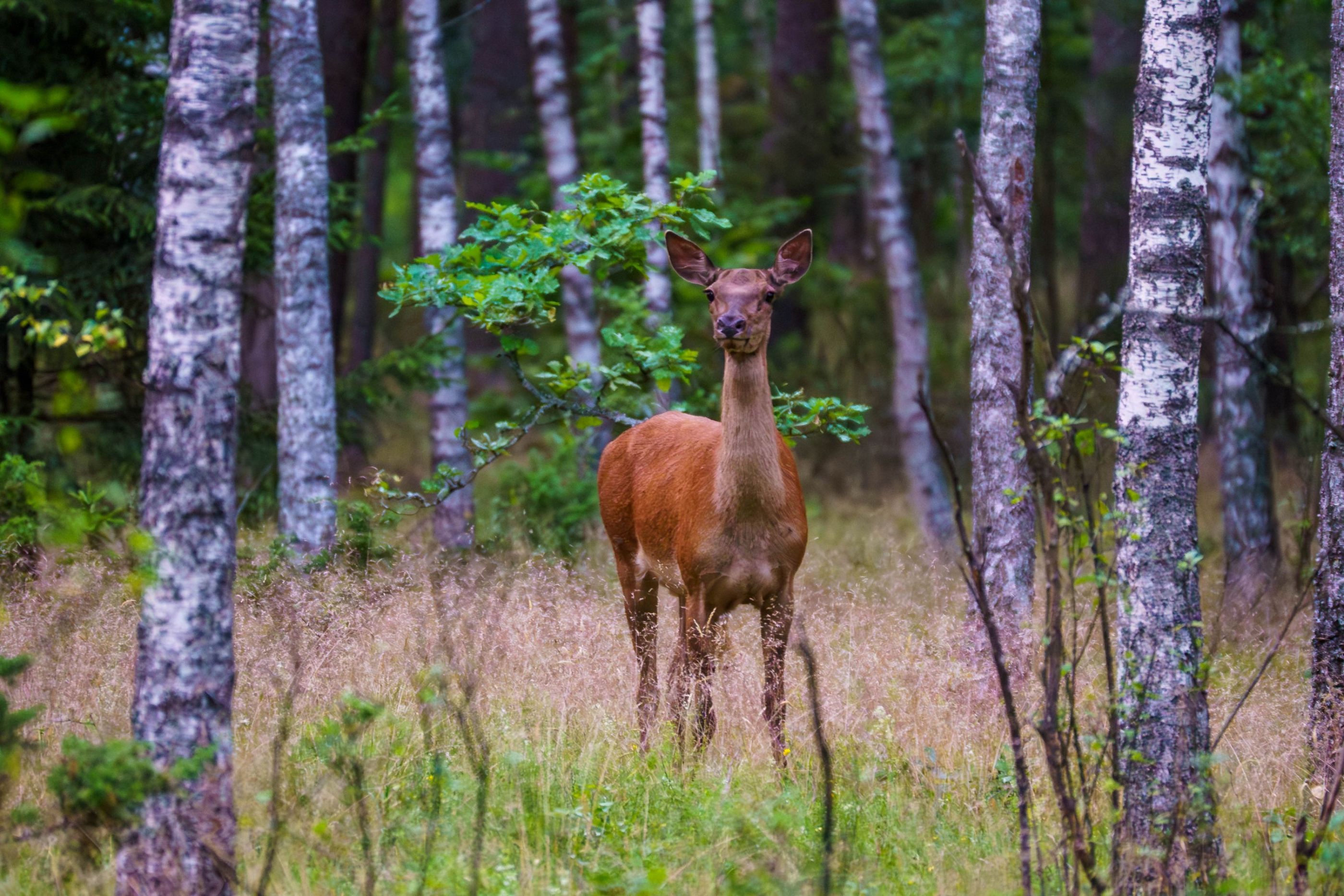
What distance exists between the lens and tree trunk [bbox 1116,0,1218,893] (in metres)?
3.95

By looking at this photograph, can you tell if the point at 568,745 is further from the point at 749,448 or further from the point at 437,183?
the point at 437,183

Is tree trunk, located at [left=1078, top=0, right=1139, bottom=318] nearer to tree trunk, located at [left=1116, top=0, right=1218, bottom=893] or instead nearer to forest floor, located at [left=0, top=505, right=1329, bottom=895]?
forest floor, located at [left=0, top=505, right=1329, bottom=895]

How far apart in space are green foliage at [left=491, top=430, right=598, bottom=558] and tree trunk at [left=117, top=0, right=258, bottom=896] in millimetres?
5602

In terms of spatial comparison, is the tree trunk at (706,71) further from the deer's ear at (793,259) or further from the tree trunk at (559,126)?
the deer's ear at (793,259)

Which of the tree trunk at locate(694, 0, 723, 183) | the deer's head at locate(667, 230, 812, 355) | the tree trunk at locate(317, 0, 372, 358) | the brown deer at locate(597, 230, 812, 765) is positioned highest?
the tree trunk at locate(694, 0, 723, 183)

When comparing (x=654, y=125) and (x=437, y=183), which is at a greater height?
(x=654, y=125)

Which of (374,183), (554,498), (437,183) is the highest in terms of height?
(374,183)

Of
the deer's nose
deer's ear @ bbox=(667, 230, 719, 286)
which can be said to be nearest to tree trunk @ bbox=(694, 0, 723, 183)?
deer's ear @ bbox=(667, 230, 719, 286)

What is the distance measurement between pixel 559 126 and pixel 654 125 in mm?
1622

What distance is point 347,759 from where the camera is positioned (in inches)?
185

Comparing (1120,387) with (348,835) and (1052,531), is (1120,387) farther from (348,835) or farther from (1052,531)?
(348,835)

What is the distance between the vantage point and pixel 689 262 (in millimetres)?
6672

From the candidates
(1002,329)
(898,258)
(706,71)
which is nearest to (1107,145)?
(898,258)

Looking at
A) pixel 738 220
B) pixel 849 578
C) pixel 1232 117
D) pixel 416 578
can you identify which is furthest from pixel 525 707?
pixel 738 220
